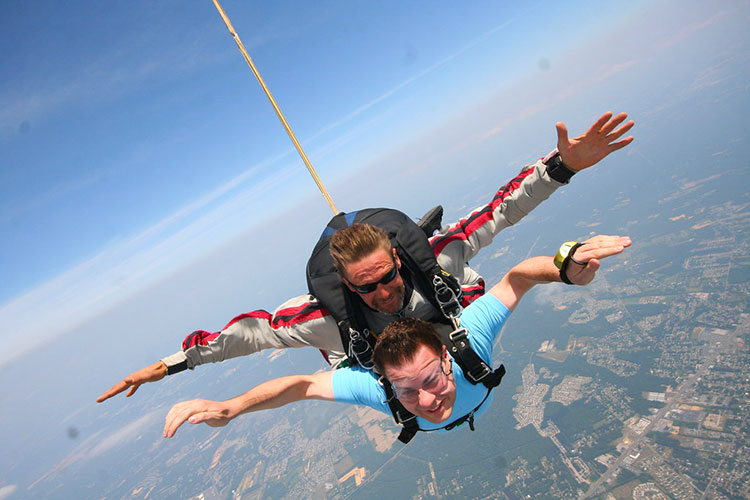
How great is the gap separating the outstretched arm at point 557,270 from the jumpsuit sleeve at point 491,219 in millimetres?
369

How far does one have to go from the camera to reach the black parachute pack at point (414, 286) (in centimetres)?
207

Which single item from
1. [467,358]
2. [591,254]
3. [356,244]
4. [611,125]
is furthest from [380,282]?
[611,125]

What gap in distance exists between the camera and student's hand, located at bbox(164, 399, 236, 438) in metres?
1.81

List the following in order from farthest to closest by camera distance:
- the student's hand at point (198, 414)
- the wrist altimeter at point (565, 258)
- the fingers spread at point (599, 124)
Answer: the fingers spread at point (599, 124), the student's hand at point (198, 414), the wrist altimeter at point (565, 258)

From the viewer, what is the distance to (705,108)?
241 feet

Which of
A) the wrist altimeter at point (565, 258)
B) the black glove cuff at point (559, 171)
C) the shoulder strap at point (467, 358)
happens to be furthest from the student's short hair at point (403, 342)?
the black glove cuff at point (559, 171)

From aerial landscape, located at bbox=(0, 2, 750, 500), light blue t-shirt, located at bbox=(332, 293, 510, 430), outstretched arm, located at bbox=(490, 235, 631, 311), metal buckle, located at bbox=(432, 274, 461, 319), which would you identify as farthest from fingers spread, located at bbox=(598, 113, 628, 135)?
aerial landscape, located at bbox=(0, 2, 750, 500)

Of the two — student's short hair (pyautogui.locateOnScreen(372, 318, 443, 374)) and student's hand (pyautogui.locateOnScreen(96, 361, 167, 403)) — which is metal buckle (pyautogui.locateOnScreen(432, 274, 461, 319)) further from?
student's hand (pyautogui.locateOnScreen(96, 361, 167, 403))

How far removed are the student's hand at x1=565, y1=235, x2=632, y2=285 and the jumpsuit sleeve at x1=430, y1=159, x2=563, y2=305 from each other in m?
0.69

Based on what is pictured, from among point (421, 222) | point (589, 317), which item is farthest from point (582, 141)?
point (589, 317)

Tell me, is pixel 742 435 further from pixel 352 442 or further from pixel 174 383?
pixel 174 383

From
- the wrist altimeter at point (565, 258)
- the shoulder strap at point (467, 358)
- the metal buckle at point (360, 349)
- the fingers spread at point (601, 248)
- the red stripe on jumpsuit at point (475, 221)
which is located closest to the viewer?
the fingers spread at point (601, 248)

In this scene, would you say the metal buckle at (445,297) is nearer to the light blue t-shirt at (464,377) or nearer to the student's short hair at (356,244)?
the light blue t-shirt at (464,377)

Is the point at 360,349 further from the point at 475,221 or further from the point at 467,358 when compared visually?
the point at 475,221
